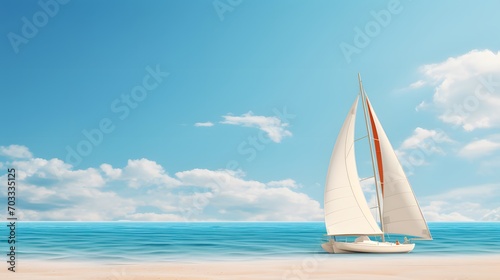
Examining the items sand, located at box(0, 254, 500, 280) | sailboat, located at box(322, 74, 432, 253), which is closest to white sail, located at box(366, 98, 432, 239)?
sailboat, located at box(322, 74, 432, 253)

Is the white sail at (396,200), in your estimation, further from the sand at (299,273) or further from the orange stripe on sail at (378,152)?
the sand at (299,273)

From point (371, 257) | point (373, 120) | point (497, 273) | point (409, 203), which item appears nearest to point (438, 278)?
point (497, 273)

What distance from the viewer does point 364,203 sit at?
42938 mm

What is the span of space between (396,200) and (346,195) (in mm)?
4448

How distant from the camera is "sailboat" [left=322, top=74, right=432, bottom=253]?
42656mm

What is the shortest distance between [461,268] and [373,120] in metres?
16.4

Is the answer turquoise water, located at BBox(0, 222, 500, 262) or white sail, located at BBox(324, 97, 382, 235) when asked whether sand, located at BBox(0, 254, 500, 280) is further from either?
turquoise water, located at BBox(0, 222, 500, 262)

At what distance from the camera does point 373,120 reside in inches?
1757

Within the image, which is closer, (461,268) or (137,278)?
(137,278)

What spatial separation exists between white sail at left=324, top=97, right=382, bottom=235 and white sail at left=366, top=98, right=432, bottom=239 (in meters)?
1.71

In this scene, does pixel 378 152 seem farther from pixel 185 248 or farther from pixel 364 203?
pixel 185 248

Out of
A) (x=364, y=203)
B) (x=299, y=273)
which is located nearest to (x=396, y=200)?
(x=364, y=203)

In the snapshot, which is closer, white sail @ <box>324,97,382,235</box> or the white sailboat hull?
the white sailboat hull

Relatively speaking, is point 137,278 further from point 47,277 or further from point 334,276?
point 334,276
